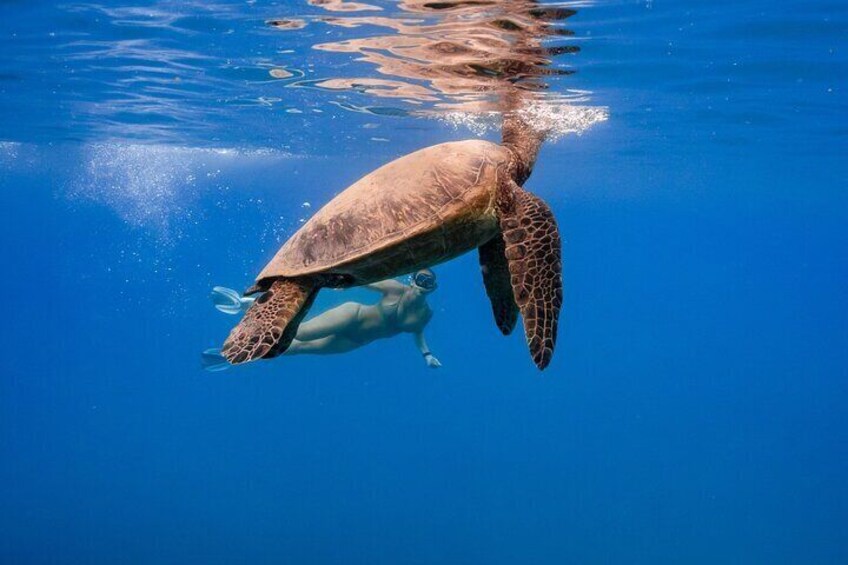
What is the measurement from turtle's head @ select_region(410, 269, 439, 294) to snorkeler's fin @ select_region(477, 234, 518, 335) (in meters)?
4.64

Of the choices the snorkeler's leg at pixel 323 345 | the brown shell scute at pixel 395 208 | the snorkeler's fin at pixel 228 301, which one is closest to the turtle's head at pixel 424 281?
the snorkeler's leg at pixel 323 345

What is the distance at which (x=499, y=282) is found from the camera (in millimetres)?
5973

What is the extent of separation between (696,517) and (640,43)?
84.3 feet

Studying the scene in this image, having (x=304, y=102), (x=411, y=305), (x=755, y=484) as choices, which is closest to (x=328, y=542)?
(x=411, y=305)

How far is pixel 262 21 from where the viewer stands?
8.94m

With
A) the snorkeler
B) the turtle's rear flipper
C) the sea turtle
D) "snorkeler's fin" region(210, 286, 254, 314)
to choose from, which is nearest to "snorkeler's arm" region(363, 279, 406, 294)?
the snorkeler

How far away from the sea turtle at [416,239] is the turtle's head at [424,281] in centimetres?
534

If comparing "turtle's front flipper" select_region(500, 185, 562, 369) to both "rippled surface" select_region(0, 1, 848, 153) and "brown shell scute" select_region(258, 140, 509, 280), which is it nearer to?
"brown shell scute" select_region(258, 140, 509, 280)

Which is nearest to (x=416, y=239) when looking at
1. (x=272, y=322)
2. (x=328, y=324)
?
(x=272, y=322)

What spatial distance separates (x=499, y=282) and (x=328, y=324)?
6.65 m

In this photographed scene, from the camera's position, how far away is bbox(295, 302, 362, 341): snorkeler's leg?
39.3 ft

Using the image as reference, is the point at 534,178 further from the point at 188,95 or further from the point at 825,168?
the point at 188,95

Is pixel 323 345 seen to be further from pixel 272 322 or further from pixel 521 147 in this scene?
pixel 272 322

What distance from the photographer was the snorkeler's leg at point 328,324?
39.3 feet
